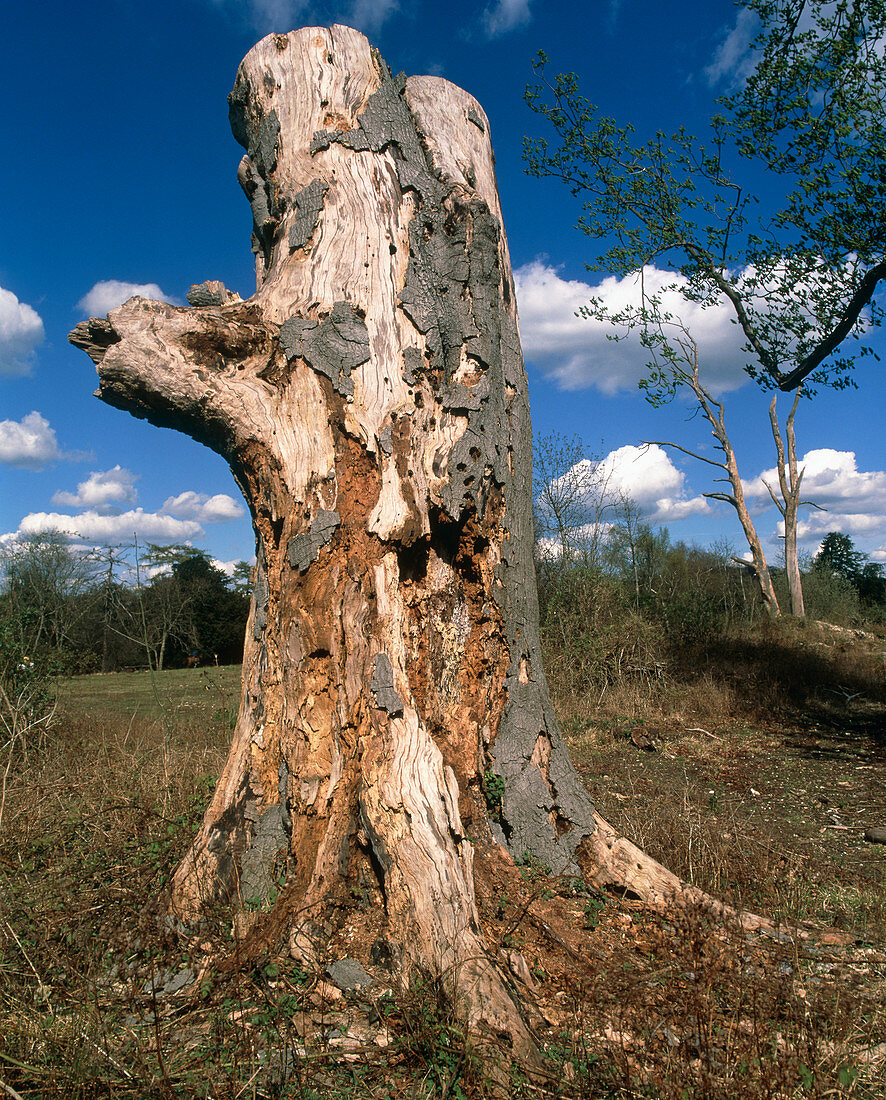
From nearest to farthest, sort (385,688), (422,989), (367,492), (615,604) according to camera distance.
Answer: (422,989) → (385,688) → (367,492) → (615,604)

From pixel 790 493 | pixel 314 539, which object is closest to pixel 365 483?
pixel 314 539

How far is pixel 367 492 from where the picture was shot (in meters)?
3.13

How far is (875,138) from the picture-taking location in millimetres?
7309

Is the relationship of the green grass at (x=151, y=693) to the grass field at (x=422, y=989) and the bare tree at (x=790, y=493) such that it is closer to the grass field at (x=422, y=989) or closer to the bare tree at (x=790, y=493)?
the grass field at (x=422, y=989)

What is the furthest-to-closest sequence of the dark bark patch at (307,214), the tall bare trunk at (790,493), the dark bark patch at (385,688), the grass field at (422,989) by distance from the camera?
1. the tall bare trunk at (790,493)
2. the dark bark patch at (307,214)
3. the dark bark patch at (385,688)
4. the grass field at (422,989)

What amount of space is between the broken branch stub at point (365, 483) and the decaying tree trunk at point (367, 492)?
11 mm

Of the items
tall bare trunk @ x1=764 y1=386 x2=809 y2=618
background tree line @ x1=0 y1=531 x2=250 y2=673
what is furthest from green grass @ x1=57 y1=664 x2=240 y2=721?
tall bare trunk @ x1=764 y1=386 x2=809 y2=618

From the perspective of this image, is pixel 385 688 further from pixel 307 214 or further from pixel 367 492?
pixel 307 214

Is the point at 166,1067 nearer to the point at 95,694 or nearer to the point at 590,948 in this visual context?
the point at 590,948

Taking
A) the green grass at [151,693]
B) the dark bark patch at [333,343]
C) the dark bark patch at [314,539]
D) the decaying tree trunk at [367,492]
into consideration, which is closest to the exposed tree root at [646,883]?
the decaying tree trunk at [367,492]

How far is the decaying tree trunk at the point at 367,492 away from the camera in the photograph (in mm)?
2818

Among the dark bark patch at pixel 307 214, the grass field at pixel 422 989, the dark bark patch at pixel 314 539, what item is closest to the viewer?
A: the grass field at pixel 422 989

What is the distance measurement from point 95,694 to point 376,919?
42.8 feet

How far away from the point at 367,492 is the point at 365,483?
0.05 metres
